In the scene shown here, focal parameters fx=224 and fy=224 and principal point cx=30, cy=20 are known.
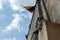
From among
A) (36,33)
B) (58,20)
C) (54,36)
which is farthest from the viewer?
(36,33)

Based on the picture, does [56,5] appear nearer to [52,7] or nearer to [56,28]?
[52,7]

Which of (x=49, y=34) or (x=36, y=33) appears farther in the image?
(x=36, y=33)

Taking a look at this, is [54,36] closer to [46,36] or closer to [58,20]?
[46,36]

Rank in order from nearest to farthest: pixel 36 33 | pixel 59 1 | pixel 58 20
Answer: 1. pixel 58 20
2. pixel 59 1
3. pixel 36 33

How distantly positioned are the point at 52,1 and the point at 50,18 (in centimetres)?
50

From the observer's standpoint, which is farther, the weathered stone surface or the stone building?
the weathered stone surface

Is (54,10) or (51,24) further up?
(54,10)

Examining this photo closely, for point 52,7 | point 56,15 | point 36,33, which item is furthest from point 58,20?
point 36,33

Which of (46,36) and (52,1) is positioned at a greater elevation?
(52,1)

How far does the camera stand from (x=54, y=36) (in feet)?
13.9

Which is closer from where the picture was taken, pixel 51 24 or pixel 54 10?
pixel 51 24

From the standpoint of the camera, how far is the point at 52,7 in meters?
5.30

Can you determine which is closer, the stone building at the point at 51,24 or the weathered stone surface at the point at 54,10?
the stone building at the point at 51,24

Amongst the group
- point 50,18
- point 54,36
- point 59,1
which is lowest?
point 54,36
